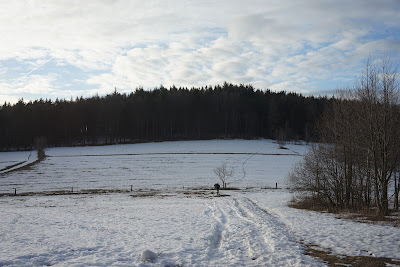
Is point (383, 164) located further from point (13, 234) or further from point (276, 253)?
point (13, 234)

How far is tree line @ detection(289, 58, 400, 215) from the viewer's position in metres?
16.6

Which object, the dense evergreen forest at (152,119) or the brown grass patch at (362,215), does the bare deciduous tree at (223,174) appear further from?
the dense evergreen forest at (152,119)

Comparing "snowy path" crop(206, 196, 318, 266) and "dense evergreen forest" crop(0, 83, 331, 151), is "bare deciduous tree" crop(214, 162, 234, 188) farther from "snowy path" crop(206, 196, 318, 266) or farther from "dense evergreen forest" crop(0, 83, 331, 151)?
"dense evergreen forest" crop(0, 83, 331, 151)

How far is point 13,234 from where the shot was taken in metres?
12.4

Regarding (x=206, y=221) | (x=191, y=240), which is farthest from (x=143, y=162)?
(x=191, y=240)

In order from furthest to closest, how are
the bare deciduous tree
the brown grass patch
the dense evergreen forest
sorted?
1. the dense evergreen forest
2. the bare deciduous tree
3. the brown grass patch

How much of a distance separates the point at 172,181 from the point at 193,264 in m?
36.5

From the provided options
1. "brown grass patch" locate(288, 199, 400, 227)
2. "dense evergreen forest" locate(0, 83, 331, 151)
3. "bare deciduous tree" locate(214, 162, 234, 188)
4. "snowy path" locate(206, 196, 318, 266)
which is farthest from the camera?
"dense evergreen forest" locate(0, 83, 331, 151)

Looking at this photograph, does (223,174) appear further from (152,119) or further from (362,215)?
(152,119)

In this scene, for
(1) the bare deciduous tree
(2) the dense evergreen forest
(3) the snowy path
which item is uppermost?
(2) the dense evergreen forest

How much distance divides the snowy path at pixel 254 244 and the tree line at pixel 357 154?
→ 7.45 metres

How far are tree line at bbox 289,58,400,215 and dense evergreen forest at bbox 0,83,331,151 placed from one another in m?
71.9

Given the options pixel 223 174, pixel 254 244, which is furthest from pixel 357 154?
pixel 223 174

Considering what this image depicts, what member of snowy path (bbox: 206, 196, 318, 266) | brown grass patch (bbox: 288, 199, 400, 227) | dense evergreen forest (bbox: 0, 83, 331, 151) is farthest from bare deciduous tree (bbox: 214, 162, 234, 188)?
dense evergreen forest (bbox: 0, 83, 331, 151)
